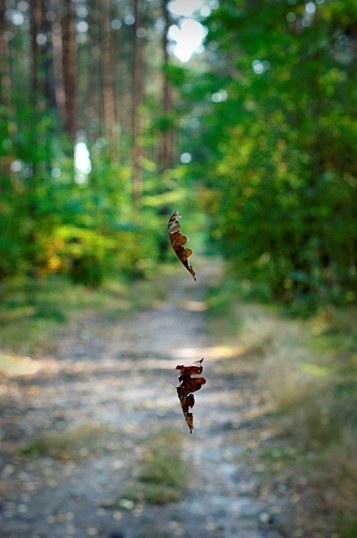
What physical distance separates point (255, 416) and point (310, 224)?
2457mm

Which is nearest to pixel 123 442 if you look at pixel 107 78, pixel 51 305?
pixel 51 305

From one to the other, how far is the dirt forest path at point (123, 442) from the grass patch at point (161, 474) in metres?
0.07

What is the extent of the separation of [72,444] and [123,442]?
51 cm

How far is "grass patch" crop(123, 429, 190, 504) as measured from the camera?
4797mm

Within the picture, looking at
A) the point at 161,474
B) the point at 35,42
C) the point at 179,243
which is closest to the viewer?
the point at 179,243

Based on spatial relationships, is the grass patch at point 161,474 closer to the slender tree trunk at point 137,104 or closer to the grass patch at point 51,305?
the grass patch at point 51,305

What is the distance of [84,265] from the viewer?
16266 mm

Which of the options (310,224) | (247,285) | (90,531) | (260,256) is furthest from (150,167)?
(90,531)

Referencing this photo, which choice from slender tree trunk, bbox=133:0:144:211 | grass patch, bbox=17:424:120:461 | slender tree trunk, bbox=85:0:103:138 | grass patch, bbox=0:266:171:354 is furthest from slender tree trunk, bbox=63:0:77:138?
grass patch, bbox=17:424:120:461

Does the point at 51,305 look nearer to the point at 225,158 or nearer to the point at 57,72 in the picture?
the point at 225,158

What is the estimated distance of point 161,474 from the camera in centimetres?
512

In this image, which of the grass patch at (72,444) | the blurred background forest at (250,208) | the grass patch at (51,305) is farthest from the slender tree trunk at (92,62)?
the grass patch at (72,444)

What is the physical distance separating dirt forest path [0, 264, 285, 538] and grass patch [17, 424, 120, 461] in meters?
0.03

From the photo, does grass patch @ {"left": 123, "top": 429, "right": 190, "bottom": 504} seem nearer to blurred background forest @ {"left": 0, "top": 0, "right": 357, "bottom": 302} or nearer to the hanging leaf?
blurred background forest @ {"left": 0, "top": 0, "right": 357, "bottom": 302}
